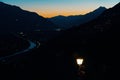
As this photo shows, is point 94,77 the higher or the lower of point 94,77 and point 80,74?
the lower

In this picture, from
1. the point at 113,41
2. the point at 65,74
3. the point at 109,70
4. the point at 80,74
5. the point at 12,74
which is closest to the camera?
the point at 80,74

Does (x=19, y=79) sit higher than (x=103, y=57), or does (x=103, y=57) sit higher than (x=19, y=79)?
(x=103, y=57)

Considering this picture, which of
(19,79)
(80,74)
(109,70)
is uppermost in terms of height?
(80,74)

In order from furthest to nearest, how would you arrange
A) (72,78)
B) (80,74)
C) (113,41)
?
(113,41), (72,78), (80,74)

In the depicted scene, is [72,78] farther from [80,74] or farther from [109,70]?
[80,74]

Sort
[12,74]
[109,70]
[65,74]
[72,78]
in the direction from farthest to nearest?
[12,74], [65,74], [72,78], [109,70]

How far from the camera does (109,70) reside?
1569 inches

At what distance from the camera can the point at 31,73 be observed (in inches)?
2183

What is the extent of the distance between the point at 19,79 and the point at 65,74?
8.65 m

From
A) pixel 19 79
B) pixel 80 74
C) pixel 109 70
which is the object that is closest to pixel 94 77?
pixel 109 70

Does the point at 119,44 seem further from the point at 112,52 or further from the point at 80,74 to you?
the point at 80,74

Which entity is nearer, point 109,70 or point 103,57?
point 109,70

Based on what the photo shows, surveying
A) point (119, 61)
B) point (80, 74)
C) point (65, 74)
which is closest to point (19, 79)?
point (65, 74)

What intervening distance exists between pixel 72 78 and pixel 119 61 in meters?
8.22
